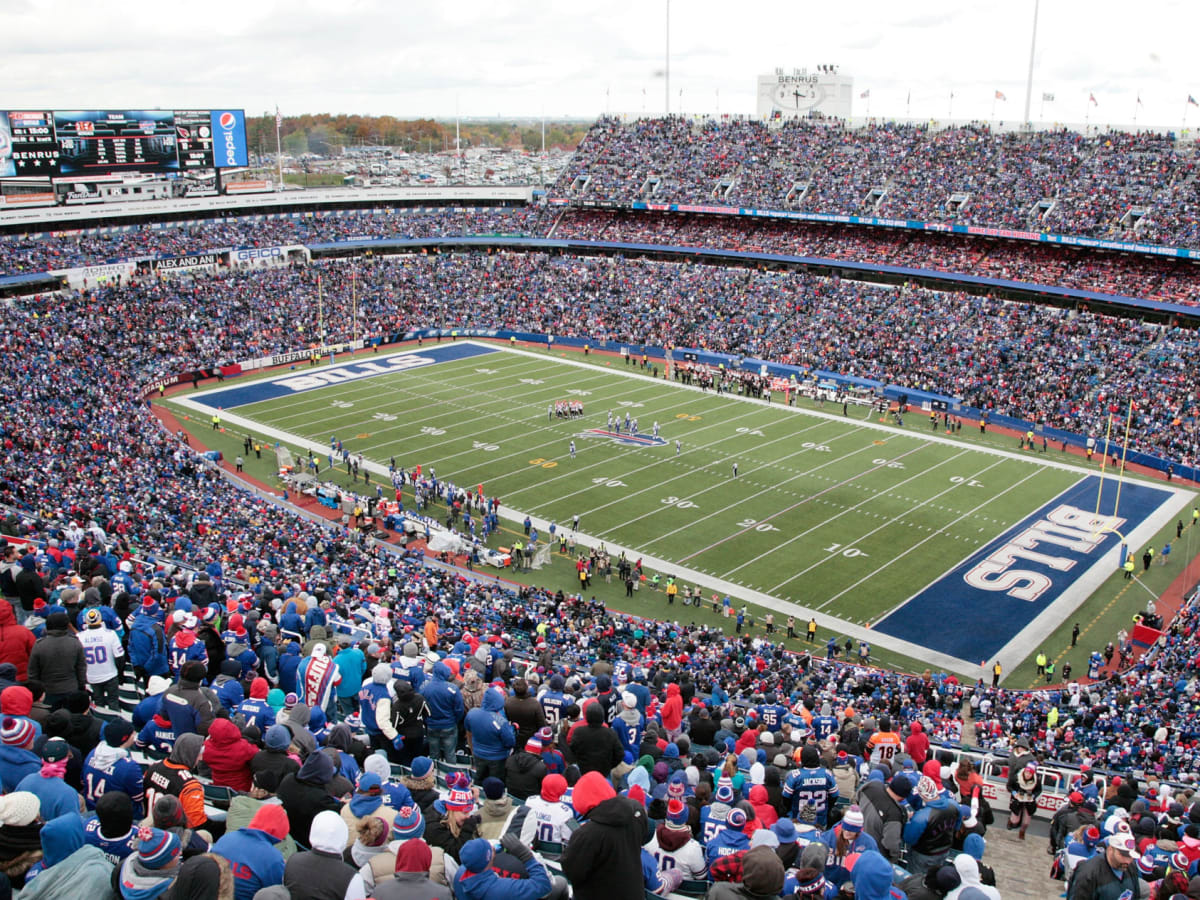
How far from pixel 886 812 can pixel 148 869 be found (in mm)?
5725

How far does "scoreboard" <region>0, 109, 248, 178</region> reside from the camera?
55562 mm

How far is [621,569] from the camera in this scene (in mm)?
30141

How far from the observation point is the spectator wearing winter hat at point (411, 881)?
596 cm

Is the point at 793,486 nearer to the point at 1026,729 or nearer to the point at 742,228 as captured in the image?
the point at 1026,729

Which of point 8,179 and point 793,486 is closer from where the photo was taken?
point 793,486

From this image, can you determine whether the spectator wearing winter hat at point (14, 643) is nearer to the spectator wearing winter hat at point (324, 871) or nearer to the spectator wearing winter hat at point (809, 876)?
the spectator wearing winter hat at point (324, 871)

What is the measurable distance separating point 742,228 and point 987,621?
147 feet

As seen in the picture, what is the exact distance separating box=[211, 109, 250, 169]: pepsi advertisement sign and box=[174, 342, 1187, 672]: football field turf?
18818 mm

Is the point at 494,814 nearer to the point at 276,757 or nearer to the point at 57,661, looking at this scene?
the point at 276,757

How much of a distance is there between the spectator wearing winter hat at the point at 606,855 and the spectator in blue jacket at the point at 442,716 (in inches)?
139

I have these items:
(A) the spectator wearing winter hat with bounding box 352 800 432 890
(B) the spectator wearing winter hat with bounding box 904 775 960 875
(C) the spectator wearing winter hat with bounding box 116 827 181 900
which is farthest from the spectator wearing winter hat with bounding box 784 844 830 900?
(C) the spectator wearing winter hat with bounding box 116 827 181 900

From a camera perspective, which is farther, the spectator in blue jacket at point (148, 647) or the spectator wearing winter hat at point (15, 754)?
the spectator in blue jacket at point (148, 647)

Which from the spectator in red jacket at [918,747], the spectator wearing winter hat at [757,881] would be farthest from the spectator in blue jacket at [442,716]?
the spectator in red jacket at [918,747]

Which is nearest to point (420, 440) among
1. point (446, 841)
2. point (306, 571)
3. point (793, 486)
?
point (793, 486)
